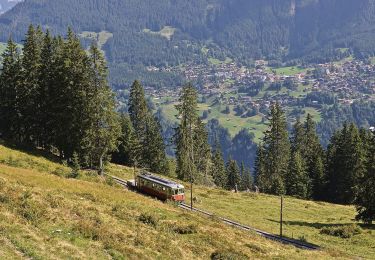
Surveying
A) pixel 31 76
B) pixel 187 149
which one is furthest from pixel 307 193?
pixel 31 76

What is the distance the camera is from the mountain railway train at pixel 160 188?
66.6 metres

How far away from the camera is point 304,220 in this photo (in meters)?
71.6

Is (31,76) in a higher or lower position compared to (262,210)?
higher

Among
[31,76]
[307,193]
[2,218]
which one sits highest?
[31,76]

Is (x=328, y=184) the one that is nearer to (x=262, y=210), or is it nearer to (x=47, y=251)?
(x=262, y=210)

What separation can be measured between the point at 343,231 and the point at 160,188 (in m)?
23.4

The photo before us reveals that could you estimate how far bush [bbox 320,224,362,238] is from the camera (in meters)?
60.4

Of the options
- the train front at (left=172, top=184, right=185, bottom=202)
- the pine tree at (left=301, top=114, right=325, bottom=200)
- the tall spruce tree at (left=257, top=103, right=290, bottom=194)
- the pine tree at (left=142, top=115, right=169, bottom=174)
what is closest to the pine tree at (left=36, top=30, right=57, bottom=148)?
the train front at (left=172, top=184, right=185, bottom=202)

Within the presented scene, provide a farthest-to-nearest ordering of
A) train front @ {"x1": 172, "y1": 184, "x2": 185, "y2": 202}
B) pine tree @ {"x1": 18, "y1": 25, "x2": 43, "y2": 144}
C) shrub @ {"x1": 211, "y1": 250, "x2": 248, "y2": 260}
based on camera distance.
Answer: pine tree @ {"x1": 18, "y1": 25, "x2": 43, "y2": 144}, train front @ {"x1": 172, "y1": 184, "x2": 185, "y2": 202}, shrub @ {"x1": 211, "y1": 250, "x2": 248, "y2": 260}

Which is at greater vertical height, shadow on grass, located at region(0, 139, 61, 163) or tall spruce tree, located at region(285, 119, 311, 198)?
shadow on grass, located at region(0, 139, 61, 163)

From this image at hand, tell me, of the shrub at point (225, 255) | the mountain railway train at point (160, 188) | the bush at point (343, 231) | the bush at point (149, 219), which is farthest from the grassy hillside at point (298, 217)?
the bush at point (149, 219)

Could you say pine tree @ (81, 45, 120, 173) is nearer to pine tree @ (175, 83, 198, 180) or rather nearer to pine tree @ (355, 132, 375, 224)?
pine tree @ (175, 83, 198, 180)

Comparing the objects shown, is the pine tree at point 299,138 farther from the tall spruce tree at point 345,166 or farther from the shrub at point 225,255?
the shrub at point 225,255

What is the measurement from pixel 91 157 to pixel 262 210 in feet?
84.8
